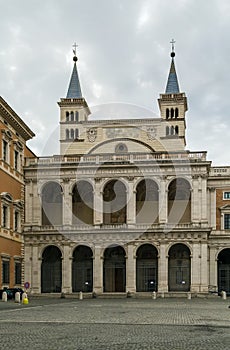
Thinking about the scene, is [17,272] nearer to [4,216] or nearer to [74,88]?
[4,216]

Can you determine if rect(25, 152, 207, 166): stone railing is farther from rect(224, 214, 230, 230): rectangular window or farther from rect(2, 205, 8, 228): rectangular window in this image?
rect(2, 205, 8, 228): rectangular window

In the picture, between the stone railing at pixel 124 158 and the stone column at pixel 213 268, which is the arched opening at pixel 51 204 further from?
the stone column at pixel 213 268

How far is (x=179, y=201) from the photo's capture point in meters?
60.4

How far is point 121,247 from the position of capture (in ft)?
193

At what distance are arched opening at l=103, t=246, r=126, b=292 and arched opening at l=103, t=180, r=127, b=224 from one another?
2940 mm

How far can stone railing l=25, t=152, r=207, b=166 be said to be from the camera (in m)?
58.7

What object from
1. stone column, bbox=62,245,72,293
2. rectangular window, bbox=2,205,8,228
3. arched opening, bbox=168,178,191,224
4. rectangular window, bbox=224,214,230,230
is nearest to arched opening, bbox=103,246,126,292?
stone column, bbox=62,245,72,293

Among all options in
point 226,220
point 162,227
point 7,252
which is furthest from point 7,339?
point 226,220

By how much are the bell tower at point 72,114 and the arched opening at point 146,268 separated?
21136mm

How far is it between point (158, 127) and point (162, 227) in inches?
764

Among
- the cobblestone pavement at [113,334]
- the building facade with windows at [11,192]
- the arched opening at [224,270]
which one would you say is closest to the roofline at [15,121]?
the building facade with windows at [11,192]

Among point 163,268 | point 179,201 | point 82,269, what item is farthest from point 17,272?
point 179,201

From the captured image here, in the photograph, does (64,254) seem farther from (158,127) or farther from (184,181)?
(158,127)

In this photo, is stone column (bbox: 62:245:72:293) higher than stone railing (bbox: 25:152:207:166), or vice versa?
stone railing (bbox: 25:152:207:166)
